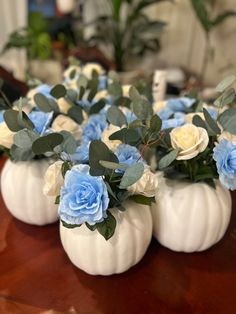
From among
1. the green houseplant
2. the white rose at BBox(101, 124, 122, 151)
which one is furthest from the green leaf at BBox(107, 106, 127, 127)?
the green houseplant

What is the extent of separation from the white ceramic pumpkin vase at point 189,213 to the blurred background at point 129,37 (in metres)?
1.49

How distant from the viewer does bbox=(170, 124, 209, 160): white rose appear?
2.01 feet

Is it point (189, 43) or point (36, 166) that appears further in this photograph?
point (189, 43)

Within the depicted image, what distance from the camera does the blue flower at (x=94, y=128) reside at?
0.76 metres

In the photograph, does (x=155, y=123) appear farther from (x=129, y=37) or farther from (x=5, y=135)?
(x=129, y=37)

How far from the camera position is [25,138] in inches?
23.5

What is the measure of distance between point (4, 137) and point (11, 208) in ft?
0.65

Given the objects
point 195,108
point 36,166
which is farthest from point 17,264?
point 195,108

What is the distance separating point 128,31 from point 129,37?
43mm

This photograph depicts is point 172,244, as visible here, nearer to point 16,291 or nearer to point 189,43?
point 16,291

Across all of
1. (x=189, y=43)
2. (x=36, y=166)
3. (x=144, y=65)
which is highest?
(x=36, y=166)

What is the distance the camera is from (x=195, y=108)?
89 centimetres

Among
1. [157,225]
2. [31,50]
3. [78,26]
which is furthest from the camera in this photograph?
[78,26]

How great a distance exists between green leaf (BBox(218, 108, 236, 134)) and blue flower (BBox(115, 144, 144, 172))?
7.3 inches
